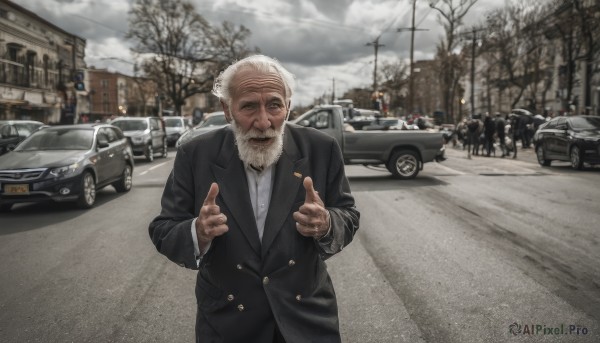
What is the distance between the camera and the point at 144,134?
20.5m

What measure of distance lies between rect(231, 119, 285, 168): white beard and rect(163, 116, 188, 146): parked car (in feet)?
93.4

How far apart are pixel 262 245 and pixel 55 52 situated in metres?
49.5

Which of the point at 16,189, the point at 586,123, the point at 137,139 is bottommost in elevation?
the point at 16,189

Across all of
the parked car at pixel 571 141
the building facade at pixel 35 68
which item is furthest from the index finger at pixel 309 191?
the building facade at pixel 35 68

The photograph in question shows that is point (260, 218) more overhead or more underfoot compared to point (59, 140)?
more underfoot

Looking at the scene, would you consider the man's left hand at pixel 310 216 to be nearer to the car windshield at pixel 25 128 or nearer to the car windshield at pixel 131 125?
the car windshield at pixel 131 125

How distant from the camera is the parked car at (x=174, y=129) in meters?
30.1

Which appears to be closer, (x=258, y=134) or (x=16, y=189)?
(x=258, y=134)

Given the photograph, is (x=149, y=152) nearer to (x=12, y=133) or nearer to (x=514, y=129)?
(x=12, y=133)

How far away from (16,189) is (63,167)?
2.68 feet

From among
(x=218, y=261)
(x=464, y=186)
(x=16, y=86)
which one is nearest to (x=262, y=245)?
(x=218, y=261)

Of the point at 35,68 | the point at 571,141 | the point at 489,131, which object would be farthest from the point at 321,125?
the point at 35,68

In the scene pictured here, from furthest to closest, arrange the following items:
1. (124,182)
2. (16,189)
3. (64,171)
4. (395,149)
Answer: (395,149)
(124,182)
(64,171)
(16,189)

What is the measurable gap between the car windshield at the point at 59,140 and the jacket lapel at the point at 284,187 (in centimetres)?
911
